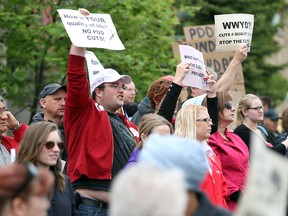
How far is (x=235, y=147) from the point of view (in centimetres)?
1026

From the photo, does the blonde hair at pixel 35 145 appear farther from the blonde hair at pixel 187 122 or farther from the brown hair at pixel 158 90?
the brown hair at pixel 158 90

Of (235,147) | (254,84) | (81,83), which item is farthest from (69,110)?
(254,84)

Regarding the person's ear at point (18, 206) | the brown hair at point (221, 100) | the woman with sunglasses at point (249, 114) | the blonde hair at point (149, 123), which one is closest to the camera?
the person's ear at point (18, 206)

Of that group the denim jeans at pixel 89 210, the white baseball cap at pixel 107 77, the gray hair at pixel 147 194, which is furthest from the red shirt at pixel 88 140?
the gray hair at pixel 147 194

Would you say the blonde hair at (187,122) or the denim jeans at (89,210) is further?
the blonde hair at (187,122)

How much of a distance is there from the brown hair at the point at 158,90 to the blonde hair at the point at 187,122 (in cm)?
127

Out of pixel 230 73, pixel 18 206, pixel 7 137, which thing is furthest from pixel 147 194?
pixel 230 73

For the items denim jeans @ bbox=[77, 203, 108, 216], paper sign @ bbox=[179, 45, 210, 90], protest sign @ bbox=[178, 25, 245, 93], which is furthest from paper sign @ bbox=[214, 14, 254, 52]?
protest sign @ bbox=[178, 25, 245, 93]

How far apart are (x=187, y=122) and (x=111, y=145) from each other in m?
0.82

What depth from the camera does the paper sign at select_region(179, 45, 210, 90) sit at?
10.4 m

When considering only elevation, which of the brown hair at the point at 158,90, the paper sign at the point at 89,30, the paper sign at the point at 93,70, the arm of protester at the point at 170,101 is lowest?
the brown hair at the point at 158,90

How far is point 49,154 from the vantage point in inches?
306

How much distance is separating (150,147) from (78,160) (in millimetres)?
3813

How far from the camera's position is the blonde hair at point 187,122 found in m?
9.17
